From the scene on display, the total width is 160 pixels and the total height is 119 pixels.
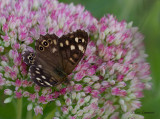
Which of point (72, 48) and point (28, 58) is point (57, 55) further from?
point (28, 58)

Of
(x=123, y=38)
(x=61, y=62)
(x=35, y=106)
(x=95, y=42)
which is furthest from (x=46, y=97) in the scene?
(x=123, y=38)

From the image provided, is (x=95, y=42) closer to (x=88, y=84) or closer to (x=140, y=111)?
(x=88, y=84)

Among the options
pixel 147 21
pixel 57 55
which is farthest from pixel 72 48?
pixel 147 21

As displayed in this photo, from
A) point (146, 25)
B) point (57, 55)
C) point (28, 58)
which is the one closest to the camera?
point (146, 25)

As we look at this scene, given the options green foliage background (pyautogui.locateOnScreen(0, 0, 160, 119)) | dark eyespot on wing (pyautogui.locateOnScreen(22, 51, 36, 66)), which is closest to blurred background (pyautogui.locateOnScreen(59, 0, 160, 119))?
green foliage background (pyautogui.locateOnScreen(0, 0, 160, 119))

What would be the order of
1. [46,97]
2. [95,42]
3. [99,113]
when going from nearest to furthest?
[46,97], [99,113], [95,42]

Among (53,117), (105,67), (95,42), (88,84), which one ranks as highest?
(95,42)

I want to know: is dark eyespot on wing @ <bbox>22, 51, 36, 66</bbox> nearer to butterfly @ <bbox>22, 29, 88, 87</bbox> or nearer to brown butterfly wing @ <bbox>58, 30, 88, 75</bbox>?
butterfly @ <bbox>22, 29, 88, 87</bbox>

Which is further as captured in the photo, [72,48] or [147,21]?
[72,48]
